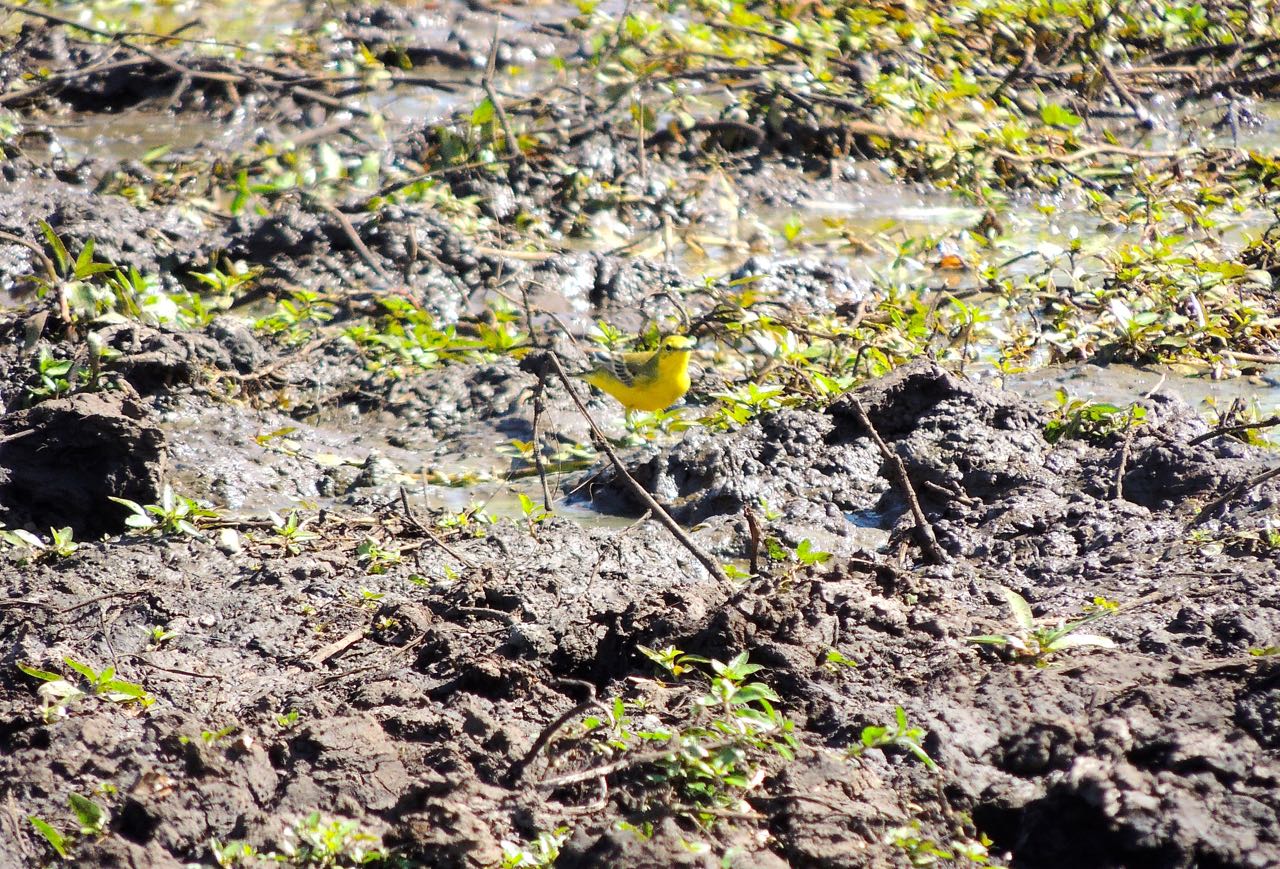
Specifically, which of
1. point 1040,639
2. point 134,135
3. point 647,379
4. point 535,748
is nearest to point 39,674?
point 535,748

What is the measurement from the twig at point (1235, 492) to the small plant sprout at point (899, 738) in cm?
174

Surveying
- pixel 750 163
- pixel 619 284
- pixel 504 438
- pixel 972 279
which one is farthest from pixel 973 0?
pixel 504 438

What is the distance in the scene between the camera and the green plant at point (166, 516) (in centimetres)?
462

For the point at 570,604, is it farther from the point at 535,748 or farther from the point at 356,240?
the point at 356,240

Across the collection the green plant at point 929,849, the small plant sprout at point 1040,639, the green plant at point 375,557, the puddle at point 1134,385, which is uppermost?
the green plant at point 929,849

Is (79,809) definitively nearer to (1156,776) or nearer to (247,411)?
(1156,776)

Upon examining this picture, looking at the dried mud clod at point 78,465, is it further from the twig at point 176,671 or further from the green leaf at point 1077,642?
the green leaf at point 1077,642

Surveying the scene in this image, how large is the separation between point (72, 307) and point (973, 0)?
8.24 meters

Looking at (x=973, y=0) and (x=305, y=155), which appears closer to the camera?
(x=305, y=155)

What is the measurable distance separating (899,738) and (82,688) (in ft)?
6.86

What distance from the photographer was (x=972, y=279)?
24.9 ft

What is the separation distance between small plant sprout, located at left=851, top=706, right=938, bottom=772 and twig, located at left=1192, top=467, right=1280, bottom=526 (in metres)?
1.74

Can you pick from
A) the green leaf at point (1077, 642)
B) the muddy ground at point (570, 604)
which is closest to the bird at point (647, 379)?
the muddy ground at point (570, 604)

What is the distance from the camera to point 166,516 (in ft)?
15.3
